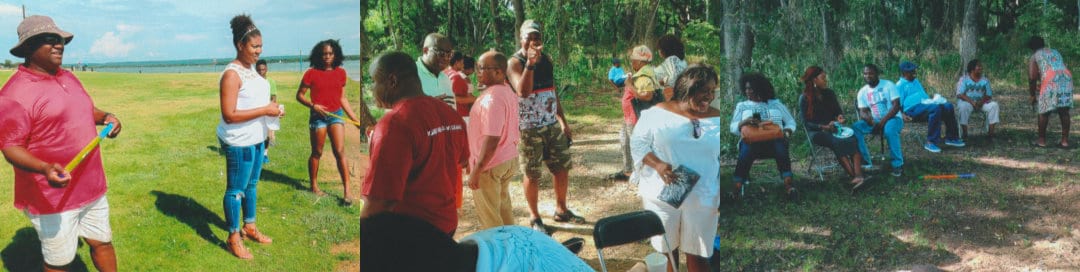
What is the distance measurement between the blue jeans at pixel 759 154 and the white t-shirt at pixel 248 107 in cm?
187

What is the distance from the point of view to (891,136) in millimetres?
3385

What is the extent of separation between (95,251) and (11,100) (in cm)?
56

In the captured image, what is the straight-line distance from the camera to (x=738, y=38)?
292 cm

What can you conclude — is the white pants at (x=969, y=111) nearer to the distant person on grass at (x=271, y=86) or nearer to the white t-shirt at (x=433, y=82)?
the white t-shirt at (x=433, y=82)

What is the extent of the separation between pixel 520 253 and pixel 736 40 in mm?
1646

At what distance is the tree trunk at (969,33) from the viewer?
11.1 ft

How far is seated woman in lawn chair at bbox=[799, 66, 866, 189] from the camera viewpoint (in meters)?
3.02

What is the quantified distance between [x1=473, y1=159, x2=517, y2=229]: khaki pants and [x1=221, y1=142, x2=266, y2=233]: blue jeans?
37.1 inches

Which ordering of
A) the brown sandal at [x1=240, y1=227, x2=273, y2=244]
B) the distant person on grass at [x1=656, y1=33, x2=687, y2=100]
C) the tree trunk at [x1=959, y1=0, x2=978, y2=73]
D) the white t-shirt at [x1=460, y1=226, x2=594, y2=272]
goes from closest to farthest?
the white t-shirt at [x1=460, y1=226, x2=594, y2=272] < the distant person on grass at [x1=656, y1=33, x2=687, y2=100] < the brown sandal at [x1=240, y1=227, x2=273, y2=244] < the tree trunk at [x1=959, y1=0, x2=978, y2=73]

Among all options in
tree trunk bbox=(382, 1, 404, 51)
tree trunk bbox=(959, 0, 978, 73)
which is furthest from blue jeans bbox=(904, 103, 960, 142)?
tree trunk bbox=(382, 1, 404, 51)

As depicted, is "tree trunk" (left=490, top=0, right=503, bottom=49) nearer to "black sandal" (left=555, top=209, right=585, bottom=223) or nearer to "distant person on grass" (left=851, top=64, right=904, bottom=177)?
"black sandal" (left=555, top=209, right=585, bottom=223)

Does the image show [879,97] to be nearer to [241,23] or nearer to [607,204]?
[607,204]

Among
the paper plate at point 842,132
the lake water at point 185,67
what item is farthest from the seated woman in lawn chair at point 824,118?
the lake water at point 185,67

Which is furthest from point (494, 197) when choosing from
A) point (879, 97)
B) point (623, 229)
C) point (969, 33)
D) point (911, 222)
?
point (969, 33)
